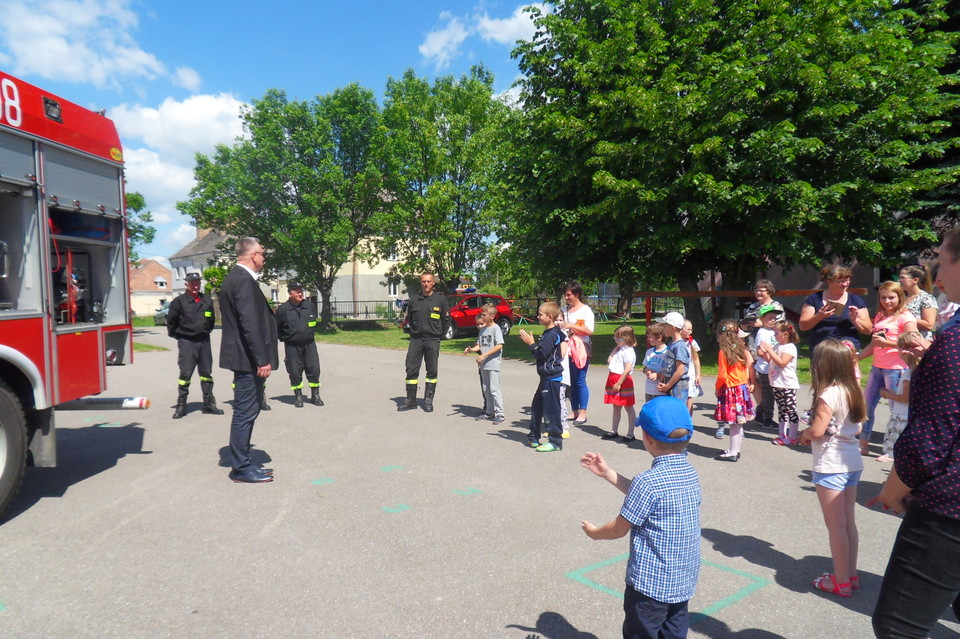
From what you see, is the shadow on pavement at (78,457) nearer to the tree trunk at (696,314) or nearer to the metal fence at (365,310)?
the tree trunk at (696,314)

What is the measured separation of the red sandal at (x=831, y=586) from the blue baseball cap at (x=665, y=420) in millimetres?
1887

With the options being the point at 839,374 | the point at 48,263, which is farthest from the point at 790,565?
the point at 48,263

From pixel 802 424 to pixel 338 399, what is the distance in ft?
22.6

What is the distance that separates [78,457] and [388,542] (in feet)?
14.1

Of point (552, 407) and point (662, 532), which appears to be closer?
point (662, 532)

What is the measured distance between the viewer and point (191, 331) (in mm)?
8555

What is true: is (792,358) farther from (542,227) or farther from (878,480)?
(542,227)

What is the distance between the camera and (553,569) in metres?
3.84

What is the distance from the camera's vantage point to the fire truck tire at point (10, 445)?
4598mm

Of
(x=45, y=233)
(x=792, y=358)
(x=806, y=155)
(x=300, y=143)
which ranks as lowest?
(x=792, y=358)

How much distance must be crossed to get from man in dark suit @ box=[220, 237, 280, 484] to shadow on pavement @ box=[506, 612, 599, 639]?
10.8 ft

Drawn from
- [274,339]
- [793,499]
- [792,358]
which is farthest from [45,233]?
[792,358]

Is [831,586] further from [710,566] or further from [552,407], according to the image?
[552,407]

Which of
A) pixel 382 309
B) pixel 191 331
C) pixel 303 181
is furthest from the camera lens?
pixel 382 309
